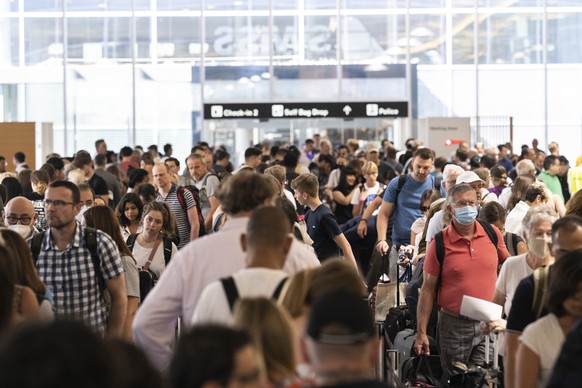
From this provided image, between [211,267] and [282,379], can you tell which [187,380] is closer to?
[282,379]

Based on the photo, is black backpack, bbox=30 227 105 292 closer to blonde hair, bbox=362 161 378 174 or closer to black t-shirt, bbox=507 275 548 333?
black t-shirt, bbox=507 275 548 333

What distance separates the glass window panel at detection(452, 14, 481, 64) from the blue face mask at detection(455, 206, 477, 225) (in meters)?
22.6

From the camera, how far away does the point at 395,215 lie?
40.1 ft

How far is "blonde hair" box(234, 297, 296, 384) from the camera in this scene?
11.5 feet

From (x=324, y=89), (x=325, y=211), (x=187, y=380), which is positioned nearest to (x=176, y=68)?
(x=324, y=89)

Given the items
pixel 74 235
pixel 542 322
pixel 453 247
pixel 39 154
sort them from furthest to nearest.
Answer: pixel 39 154 < pixel 453 247 < pixel 74 235 < pixel 542 322

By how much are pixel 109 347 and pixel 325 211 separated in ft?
25.9

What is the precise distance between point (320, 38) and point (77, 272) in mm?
24023

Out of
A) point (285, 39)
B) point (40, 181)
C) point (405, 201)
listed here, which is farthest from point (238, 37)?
point (405, 201)

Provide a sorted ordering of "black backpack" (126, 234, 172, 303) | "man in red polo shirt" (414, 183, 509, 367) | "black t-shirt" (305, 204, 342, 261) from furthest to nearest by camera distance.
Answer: "black t-shirt" (305, 204, 342, 261) → "black backpack" (126, 234, 172, 303) → "man in red polo shirt" (414, 183, 509, 367)

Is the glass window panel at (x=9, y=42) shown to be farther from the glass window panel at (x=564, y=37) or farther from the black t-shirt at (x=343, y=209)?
the black t-shirt at (x=343, y=209)

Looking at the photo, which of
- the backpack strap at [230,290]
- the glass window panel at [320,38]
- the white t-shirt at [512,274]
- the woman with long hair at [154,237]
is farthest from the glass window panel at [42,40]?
the backpack strap at [230,290]

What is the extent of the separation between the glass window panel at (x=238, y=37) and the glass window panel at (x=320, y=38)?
1.03 m

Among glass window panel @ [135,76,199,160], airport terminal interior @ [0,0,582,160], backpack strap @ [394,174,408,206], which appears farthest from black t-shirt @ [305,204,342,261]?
glass window panel @ [135,76,199,160]
